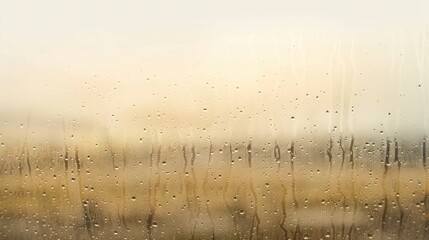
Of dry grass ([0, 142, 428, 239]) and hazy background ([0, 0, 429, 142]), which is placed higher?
hazy background ([0, 0, 429, 142])

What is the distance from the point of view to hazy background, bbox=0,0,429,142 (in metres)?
1.15

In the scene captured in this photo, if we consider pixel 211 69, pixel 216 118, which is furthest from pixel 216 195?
pixel 211 69

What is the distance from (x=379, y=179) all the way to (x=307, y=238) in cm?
21

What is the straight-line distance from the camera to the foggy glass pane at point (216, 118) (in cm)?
115

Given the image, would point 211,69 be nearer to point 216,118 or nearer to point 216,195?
point 216,118

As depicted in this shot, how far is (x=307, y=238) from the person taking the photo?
117 centimetres

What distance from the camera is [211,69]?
1171mm

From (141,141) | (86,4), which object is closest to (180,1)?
(86,4)

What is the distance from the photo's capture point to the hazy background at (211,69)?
1.15 metres

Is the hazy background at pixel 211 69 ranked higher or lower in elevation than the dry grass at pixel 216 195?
higher

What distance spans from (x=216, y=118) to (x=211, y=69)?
0.11 meters

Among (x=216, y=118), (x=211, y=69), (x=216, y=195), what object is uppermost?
(x=211, y=69)

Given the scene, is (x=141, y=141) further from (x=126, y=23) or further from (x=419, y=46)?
(x=419, y=46)

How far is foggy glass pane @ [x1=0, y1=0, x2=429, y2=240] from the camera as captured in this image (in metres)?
1.15
